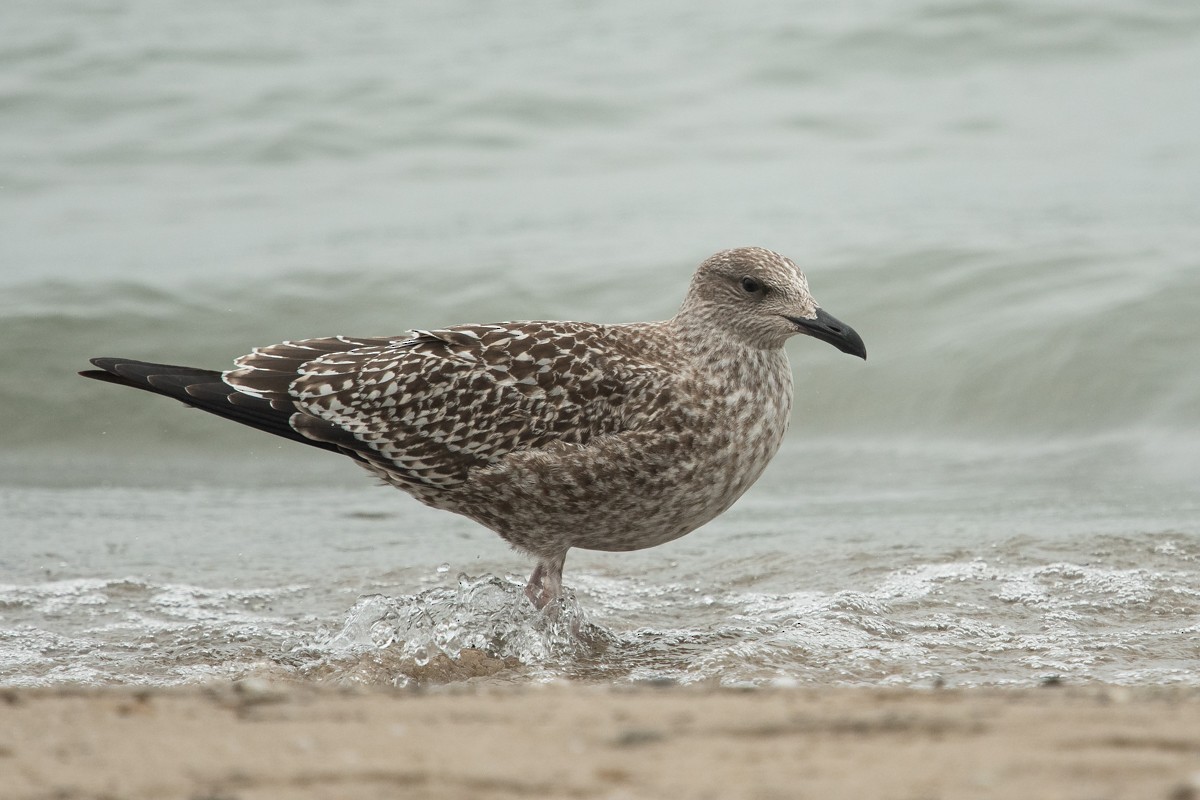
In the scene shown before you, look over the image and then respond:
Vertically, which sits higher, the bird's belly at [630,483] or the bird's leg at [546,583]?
the bird's belly at [630,483]

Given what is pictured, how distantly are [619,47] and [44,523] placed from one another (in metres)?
11.0

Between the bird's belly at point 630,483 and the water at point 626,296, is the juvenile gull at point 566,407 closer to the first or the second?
the bird's belly at point 630,483

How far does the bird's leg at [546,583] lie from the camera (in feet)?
19.1

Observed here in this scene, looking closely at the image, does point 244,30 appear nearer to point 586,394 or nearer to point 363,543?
point 363,543

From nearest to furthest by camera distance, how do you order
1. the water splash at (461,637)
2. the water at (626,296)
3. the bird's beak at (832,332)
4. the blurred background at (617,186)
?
the water splash at (461,637), the bird's beak at (832,332), the water at (626,296), the blurred background at (617,186)

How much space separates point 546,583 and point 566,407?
77 cm

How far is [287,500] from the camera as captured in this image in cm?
852

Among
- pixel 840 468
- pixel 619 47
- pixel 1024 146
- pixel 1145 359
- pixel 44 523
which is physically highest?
pixel 619 47

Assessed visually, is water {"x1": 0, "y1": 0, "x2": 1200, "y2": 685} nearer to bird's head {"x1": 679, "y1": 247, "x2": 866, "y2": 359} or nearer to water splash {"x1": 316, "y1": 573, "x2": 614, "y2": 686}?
water splash {"x1": 316, "y1": 573, "x2": 614, "y2": 686}

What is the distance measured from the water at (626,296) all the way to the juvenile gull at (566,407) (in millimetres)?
481

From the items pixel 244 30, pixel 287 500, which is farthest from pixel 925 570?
pixel 244 30

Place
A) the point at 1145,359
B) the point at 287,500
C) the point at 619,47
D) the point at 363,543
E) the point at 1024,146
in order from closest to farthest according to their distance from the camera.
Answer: the point at 363,543
the point at 287,500
the point at 1145,359
the point at 1024,146
the point at 619,47

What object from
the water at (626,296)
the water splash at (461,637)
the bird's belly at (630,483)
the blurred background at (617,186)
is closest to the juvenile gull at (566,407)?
the bird's belly at (630,483)

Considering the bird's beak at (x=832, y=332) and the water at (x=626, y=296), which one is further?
the water at (x=626, y=296)
